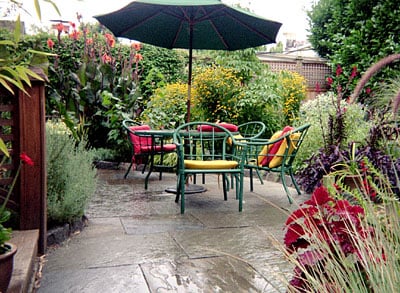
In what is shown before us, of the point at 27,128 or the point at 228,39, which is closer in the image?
the point at 27,128

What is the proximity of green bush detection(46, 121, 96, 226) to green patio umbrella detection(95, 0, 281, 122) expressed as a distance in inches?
72.0

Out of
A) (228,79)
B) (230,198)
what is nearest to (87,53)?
(228,79)

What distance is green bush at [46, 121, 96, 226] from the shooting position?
2758 mm

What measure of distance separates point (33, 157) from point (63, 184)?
1.63 ft

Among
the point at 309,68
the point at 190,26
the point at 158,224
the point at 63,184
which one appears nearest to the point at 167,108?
the point at 190,26

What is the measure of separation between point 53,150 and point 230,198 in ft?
6.50

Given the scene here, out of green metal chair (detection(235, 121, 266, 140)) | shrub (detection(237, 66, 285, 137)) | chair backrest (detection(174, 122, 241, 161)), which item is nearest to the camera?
chair backrest (detection(174, 122, 241, 161))

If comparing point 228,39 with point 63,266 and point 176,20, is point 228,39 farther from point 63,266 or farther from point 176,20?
point 63,266

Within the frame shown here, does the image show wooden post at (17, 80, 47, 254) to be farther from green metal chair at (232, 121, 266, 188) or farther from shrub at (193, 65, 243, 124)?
shrub at (193, 65, 243, 124)

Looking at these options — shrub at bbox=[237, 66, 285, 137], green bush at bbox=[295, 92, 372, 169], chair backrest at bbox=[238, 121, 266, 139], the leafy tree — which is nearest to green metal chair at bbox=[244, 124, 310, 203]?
chair backrest at bbox=[238, 121, 266, 139]

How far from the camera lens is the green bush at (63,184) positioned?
9.05 feet

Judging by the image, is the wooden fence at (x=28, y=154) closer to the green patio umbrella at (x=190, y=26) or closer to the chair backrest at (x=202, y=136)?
the chair backrest at (x=202, y=136)

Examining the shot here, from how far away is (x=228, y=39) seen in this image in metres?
5.06

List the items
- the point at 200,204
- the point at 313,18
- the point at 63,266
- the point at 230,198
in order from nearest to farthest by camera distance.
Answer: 1. the point at 63,266
2. the point at 200,204
3. the point at 230,198
4. the point at 313,18
